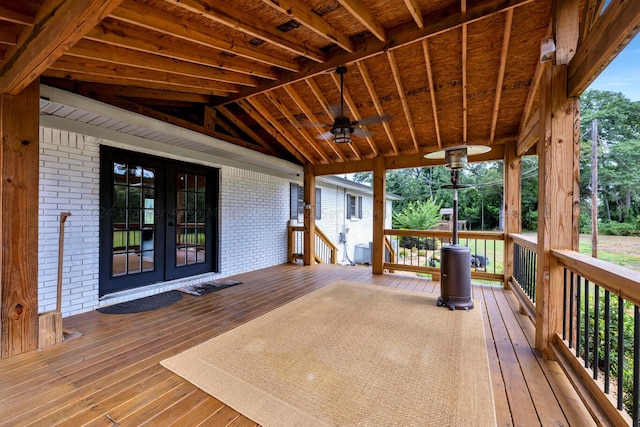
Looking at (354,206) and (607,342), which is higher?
(354,206)

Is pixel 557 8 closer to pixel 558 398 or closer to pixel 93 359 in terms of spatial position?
pixel 558 398

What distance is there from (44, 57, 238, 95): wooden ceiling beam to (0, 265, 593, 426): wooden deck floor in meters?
2.74

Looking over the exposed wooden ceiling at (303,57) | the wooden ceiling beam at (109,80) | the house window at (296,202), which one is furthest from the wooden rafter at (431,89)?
the house window at (296,202)

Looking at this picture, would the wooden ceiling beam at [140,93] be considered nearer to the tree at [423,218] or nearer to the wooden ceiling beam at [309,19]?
the wooden ceiling beam at [309,19]

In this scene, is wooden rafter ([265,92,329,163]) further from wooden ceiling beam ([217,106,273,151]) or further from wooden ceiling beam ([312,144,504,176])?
wooden ceiling beam ([217,106,273,151])

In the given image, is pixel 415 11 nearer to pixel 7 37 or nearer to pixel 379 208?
pixel 7 37

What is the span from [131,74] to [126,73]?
48mm

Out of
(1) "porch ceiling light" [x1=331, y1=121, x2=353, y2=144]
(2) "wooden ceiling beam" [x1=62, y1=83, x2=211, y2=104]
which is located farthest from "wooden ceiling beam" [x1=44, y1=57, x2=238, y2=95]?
(1) "porch ceiling light" [x1=331, y1=121, x2=353, y2=144]

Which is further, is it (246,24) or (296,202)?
(296,202)

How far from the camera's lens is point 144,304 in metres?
3.83

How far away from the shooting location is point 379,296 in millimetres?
4266

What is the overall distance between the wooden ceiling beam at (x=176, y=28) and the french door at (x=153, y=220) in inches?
87.6

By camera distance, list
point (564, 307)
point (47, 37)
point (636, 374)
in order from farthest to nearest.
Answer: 1. point (564, 307)
2. point (47, 37)
3. point (636, 374)

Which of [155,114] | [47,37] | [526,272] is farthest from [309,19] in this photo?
[526,272]
